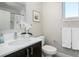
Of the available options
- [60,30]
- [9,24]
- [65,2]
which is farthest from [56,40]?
[9,24]

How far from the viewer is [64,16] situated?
117 inches

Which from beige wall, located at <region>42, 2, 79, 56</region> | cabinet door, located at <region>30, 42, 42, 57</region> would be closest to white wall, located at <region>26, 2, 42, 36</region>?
beige wall, located at <region>42, 2, 79, 56</region>

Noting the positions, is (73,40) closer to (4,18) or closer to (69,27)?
(69,27)

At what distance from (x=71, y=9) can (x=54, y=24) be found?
0.70 m

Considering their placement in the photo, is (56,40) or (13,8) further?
(56,40)

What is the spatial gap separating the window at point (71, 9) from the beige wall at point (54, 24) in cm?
17

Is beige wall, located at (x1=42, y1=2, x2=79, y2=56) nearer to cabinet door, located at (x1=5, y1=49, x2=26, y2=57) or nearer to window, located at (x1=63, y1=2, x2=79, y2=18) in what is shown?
window, located at (x1=63, y1=2, x2=79, y2=18)

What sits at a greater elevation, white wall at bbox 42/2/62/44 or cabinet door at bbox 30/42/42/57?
white wall at bbox 42/2/62/44

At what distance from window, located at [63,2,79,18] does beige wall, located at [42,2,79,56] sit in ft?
0.55

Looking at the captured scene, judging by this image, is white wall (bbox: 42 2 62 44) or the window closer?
the window

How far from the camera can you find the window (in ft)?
8.98

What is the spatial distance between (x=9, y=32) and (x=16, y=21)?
364 millimetres

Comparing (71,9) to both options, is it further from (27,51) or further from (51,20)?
(27,51)

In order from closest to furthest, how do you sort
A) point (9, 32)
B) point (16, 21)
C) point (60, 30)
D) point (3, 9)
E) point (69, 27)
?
1. point (3, 9)
2. point (9, 32)
3. point (16, 21)
4. point (69, 27)
5. point (60, 30)
